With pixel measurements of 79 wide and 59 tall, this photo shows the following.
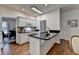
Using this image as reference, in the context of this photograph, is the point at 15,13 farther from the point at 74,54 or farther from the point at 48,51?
the point at 74,54

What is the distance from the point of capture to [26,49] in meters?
1.90

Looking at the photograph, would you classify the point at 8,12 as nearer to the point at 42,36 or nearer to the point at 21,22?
the point at 21,22

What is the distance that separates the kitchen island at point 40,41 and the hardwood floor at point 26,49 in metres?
0.11

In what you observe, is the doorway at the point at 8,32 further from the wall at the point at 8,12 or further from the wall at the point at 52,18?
the wall at the point at 52,18

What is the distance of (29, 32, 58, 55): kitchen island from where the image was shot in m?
1.92

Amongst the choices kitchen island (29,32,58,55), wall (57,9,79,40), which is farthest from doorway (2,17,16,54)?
wall (57,9,79,40)

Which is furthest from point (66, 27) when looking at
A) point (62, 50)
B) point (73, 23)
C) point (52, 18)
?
point (62, 50)

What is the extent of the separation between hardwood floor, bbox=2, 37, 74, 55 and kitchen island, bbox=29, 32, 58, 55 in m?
0.11

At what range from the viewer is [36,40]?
198 cm

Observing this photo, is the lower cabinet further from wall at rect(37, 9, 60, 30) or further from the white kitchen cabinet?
wall at rect(37, 9, 60, 30)

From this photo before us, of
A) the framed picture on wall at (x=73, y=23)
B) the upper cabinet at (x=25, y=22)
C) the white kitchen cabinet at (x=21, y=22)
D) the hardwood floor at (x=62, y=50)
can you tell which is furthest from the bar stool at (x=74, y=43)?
the white kitchen cabinet at (x=21, y=22)

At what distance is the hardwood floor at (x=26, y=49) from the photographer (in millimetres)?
1816

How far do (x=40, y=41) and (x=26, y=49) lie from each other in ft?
1.04
